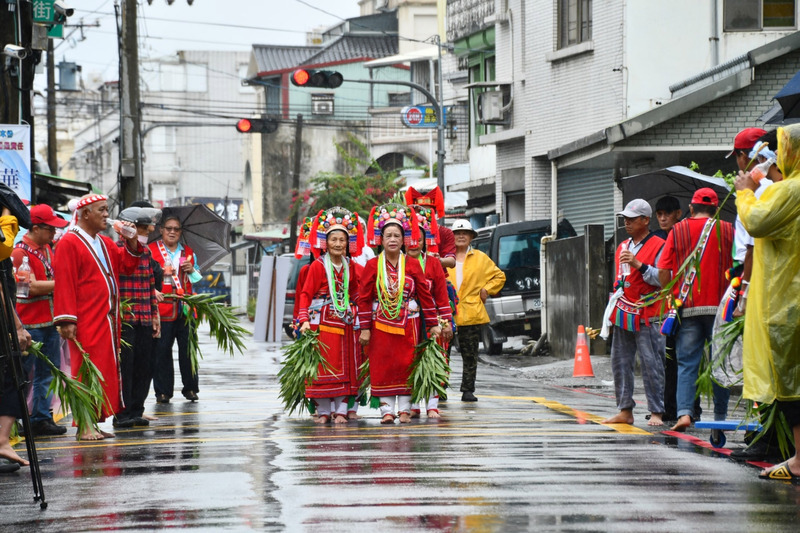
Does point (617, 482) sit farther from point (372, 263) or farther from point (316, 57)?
point (316, 57)

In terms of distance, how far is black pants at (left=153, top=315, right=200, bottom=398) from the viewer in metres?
14.9

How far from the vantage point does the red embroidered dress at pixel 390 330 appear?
12.2 meters

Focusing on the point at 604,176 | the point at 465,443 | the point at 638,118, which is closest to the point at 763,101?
the point at 638,118

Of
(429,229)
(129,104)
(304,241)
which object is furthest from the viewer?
(129,104)

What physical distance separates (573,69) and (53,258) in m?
16.9

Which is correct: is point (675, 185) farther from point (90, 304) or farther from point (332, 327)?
point (90, 304)

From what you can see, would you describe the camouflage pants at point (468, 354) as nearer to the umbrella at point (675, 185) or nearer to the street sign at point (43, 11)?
the umbrella at point (675, 185)

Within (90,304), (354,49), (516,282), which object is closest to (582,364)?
(516,282)

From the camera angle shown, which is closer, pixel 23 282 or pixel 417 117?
pixel 23 282

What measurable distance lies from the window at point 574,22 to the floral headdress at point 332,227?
14379 millimetres

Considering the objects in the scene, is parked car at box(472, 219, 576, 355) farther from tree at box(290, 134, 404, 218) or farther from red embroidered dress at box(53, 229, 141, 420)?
tree at box(290, 134, 404, 218)

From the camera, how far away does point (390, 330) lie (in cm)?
1231

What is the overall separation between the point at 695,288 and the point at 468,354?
4265 millimetres

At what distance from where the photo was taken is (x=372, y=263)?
40.7 ft
